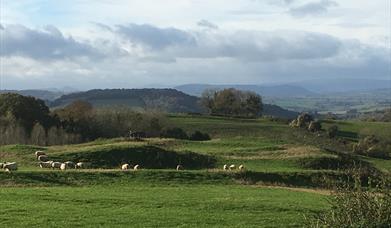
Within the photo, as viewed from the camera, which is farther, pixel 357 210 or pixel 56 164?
pixel 56 164

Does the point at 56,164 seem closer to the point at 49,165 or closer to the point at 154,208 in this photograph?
the point at 49,165

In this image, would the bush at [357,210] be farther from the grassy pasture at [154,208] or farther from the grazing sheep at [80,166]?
the grazing sheep at [80,166]

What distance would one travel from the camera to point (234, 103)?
132 meters

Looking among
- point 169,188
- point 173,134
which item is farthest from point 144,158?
point 173,134

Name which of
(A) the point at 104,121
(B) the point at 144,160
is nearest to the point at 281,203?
(B) the point at 144,160

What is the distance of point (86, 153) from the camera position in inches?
1944

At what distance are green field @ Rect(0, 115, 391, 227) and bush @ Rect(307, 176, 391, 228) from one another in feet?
28.7

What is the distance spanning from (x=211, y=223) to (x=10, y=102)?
190 ft

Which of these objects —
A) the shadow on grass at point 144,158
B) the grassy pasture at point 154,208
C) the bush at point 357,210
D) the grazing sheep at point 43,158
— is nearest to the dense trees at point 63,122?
the shadow on grass at point 144,158

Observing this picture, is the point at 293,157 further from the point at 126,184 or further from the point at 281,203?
the point at 281,203

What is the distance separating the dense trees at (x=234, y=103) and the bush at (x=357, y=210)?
117 metres

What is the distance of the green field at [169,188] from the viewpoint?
22375mm

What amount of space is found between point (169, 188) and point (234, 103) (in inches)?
3827

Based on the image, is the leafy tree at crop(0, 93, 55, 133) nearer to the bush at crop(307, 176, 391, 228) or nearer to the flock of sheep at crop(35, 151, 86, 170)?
the flock of sheep at crop(35, 151, 86, 170)
